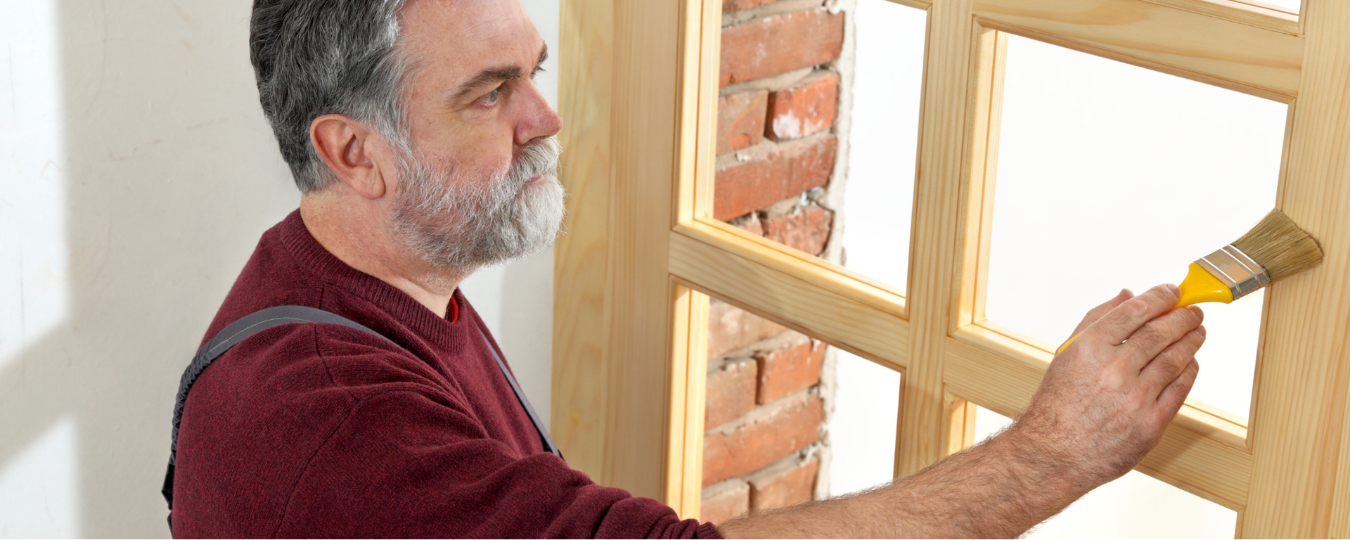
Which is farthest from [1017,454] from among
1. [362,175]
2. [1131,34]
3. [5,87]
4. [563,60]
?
[5,87]

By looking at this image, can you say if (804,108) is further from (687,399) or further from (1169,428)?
(1169,428)

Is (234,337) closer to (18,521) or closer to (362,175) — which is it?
(362,175)

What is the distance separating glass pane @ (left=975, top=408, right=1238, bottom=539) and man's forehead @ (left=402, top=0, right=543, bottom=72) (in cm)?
55

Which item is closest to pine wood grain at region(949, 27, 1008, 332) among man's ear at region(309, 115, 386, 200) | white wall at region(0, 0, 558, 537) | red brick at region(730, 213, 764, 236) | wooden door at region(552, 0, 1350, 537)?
wooden door at region(552, 0, 1350, 537)

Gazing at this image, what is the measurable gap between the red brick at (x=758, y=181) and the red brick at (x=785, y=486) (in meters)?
0.30

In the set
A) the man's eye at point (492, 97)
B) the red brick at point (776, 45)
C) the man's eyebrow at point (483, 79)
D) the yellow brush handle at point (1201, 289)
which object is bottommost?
the yellow brush handle at point (1201, 289)

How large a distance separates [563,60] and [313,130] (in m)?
0.37

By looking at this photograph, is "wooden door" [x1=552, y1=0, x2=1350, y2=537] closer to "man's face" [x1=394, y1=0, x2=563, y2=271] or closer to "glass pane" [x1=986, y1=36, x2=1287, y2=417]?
"glass pane" [x1=986, y1=36, x2=1287, y2=417]

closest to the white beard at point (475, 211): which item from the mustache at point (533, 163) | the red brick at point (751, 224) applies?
the mustache at point (533, 163)

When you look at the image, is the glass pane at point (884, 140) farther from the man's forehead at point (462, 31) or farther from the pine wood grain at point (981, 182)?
the man's forehead at point (462, 31)

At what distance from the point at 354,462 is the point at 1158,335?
59 cm

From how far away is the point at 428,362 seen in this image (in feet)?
3.51

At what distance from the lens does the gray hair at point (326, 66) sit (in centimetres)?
103

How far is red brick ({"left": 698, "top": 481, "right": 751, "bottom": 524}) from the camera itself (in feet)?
4.50
